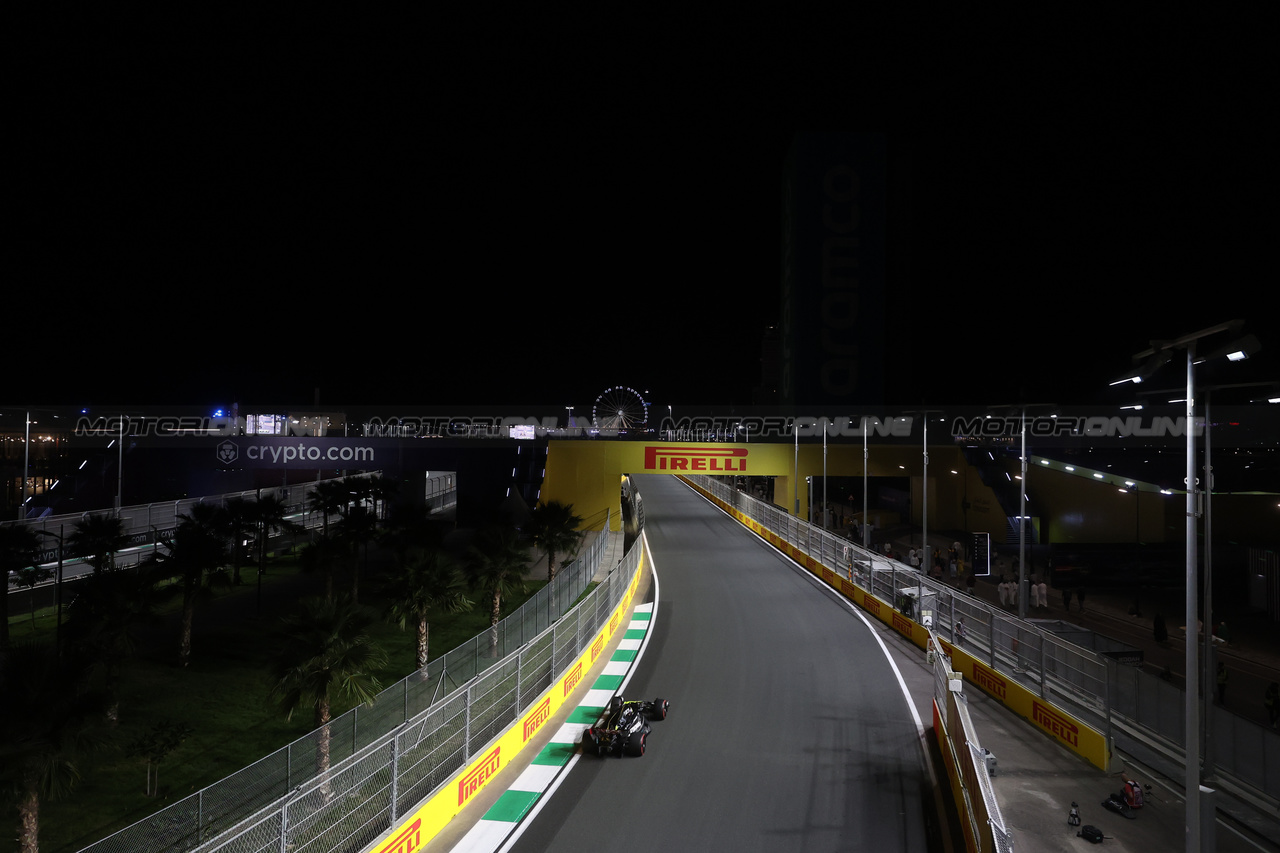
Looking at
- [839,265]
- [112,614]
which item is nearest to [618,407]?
[839,265]

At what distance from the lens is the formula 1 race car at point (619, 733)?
13516 millimetres

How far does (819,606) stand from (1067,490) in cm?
2652

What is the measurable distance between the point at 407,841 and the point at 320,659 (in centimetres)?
547

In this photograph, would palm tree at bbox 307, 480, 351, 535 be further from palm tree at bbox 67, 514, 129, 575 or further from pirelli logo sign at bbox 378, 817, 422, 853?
pirelli logo sign at bbox 378, 817, 422, 853

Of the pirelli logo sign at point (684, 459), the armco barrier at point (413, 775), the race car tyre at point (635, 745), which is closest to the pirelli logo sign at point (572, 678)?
the armco barrier at point (413, 775)

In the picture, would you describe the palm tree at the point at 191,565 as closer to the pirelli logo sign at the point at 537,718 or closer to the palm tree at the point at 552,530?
the palm tree at the point at 552,530

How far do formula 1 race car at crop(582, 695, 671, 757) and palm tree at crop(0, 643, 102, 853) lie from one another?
8.19m

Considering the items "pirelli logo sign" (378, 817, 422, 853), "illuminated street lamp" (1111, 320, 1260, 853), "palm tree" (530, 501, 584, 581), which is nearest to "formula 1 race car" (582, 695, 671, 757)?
"pirelli logo sign" (378, 817, 422, 853)

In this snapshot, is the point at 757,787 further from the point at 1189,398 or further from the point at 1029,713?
the point at 1189,398

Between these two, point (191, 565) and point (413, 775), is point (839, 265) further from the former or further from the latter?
point (413, 775)

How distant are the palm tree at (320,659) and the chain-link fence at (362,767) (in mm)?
919

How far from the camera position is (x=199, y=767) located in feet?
59.7

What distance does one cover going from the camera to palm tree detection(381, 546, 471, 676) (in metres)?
21.4

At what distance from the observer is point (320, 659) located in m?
14.3
